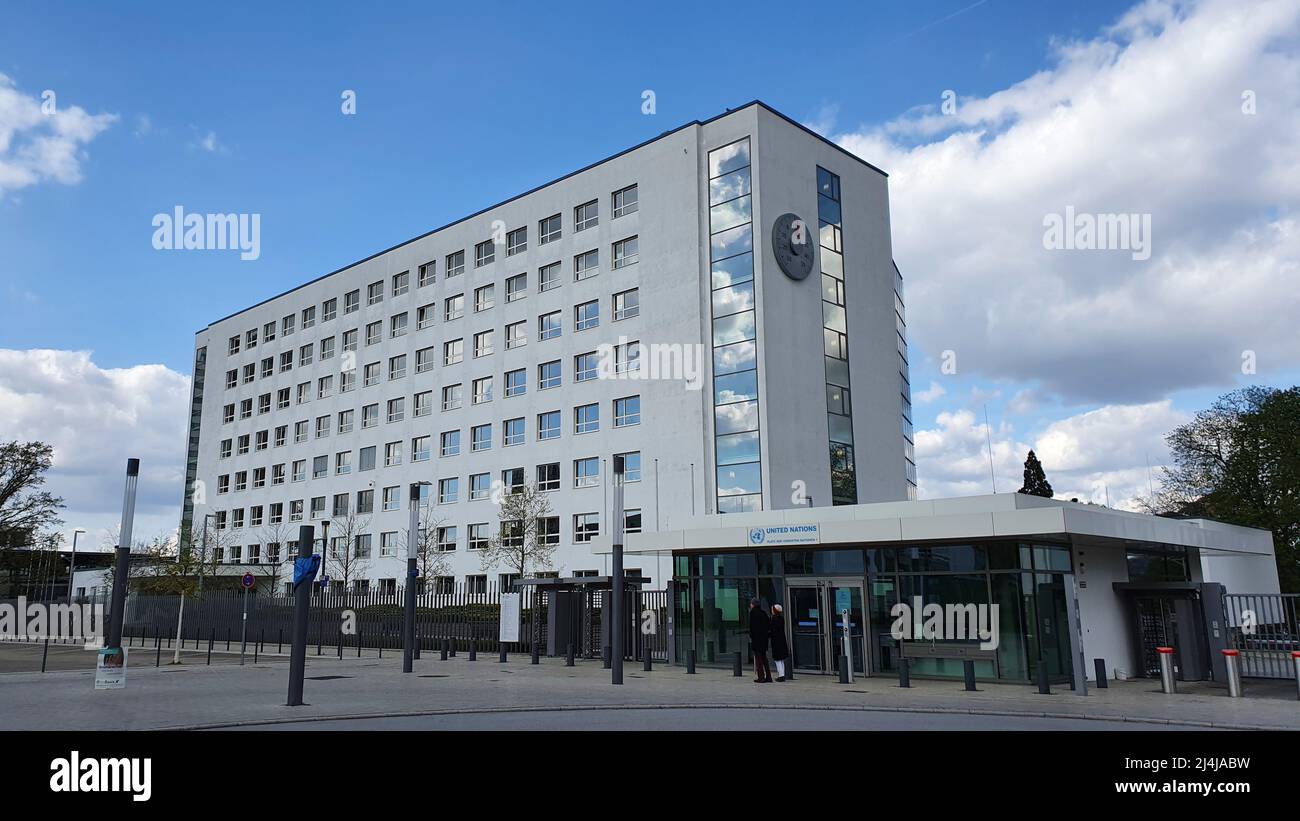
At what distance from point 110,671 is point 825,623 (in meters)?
15.7

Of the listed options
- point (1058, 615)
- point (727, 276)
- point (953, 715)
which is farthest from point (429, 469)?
point (953, 715)

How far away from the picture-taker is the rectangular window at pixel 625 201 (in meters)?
49.0

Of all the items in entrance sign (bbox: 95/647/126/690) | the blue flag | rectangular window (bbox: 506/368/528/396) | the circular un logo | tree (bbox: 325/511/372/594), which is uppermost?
the circular un logo

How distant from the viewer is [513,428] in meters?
52.5

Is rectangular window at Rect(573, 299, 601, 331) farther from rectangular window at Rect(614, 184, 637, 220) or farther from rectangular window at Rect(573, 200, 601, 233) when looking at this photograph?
rectangular window at Rect(614, 184, 637, 220)

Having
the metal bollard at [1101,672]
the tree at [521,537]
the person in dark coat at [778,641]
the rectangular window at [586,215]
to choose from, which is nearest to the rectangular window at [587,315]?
the rectangular window at [586,215]

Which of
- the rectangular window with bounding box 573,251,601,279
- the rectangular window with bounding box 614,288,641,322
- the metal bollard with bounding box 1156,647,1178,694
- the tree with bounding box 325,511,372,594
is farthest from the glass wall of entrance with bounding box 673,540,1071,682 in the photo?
the tree with bounding box 325,511,372,594

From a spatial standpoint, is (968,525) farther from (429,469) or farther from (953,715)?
(429,469)

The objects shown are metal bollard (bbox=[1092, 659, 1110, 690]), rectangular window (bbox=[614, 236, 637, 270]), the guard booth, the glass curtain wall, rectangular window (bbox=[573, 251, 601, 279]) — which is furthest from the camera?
rectangular window (bbox=[573, 251, 601, 279])

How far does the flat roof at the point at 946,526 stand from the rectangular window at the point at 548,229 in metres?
29.1

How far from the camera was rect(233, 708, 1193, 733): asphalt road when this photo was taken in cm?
1259

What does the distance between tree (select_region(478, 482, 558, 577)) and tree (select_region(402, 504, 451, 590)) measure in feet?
13.3

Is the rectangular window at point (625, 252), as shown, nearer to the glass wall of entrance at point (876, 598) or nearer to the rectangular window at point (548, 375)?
the rectangular window at point (548, 375)
